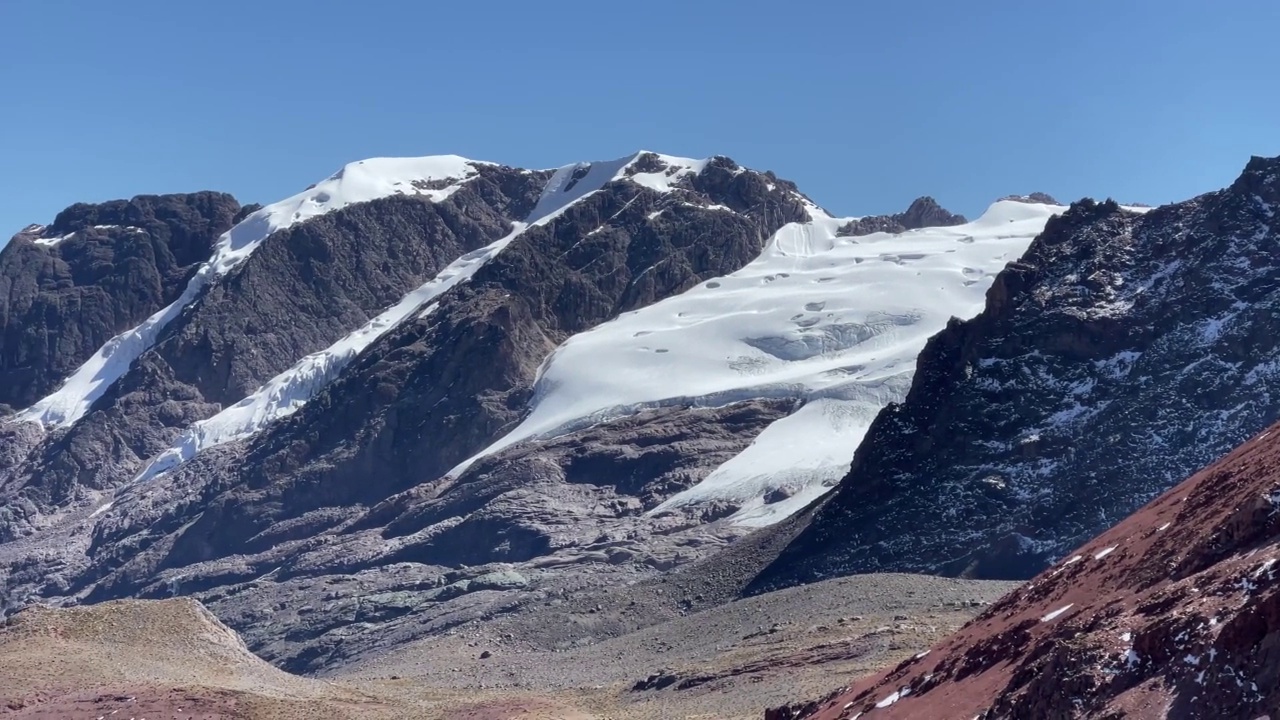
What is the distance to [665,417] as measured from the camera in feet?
563

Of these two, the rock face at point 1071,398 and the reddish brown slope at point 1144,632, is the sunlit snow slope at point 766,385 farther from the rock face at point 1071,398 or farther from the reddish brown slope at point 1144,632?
the reddish brown slope at point 1144,632

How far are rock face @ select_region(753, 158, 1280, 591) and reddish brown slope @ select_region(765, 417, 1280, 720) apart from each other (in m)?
58.3

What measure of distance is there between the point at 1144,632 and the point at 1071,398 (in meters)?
84.3

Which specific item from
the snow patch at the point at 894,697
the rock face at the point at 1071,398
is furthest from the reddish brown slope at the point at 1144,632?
the rock face at the point at 1071,398

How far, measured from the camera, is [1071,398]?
10700 centimetres

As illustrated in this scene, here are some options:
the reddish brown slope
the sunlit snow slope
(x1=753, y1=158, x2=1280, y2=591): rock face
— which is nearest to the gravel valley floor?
(x1=753, y1=158, x2=1280, y2=591): rock face

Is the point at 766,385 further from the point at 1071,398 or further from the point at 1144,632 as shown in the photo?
the point at 1144,632

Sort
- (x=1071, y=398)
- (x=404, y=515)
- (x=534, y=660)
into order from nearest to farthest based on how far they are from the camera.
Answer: (x=534, y=660) < (x=1071, y=398) < (x=404, y=515)

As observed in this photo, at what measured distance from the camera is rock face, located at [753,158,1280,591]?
9625cm

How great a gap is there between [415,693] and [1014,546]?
41168 millimetres

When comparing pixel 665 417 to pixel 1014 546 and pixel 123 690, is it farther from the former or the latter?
pixel 123 690

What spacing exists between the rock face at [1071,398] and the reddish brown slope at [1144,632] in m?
58.3

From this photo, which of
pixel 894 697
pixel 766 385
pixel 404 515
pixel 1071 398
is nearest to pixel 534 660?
pixel 1071 398

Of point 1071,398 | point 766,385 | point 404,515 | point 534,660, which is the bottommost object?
point 534,660
